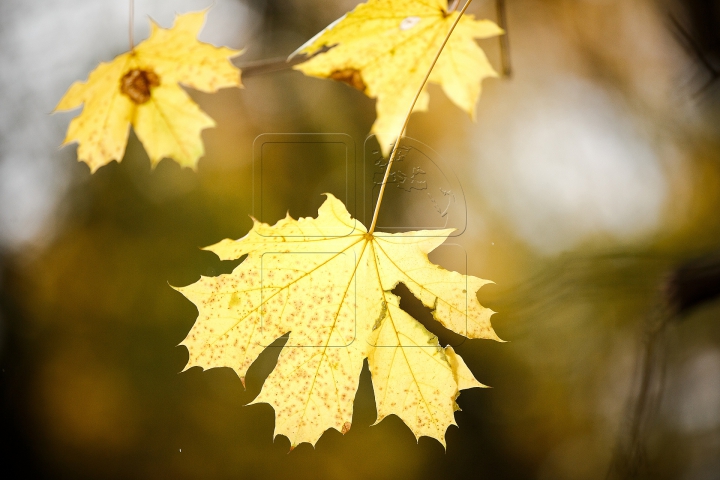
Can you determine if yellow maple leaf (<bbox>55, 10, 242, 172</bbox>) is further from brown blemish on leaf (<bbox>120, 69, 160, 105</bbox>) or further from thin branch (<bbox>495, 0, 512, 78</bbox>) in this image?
thin branch (<bbox>495, 0, 512, 78</bbox>)

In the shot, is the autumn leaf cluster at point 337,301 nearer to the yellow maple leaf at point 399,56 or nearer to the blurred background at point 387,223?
the yellow maple leaf at point 399,56

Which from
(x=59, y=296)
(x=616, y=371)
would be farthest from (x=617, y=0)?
(x=59, y=296)

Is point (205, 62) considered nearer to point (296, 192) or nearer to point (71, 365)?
point (296, 192)

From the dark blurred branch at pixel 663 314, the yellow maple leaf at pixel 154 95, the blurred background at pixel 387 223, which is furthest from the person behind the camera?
the blurred background at pixel 387 223

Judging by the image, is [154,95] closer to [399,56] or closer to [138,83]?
[138,83]

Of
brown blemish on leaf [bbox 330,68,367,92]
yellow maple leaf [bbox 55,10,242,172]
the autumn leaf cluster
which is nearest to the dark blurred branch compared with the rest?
the autumn leaf cluster

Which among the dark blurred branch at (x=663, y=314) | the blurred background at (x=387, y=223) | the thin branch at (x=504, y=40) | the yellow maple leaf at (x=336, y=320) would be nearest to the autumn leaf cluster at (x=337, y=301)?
the yellow maple leaf at (x=336, y=320)

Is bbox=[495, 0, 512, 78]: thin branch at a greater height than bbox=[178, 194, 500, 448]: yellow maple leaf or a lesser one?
greater

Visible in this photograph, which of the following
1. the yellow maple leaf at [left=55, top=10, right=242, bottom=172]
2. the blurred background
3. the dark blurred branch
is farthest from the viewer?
the blurred background
